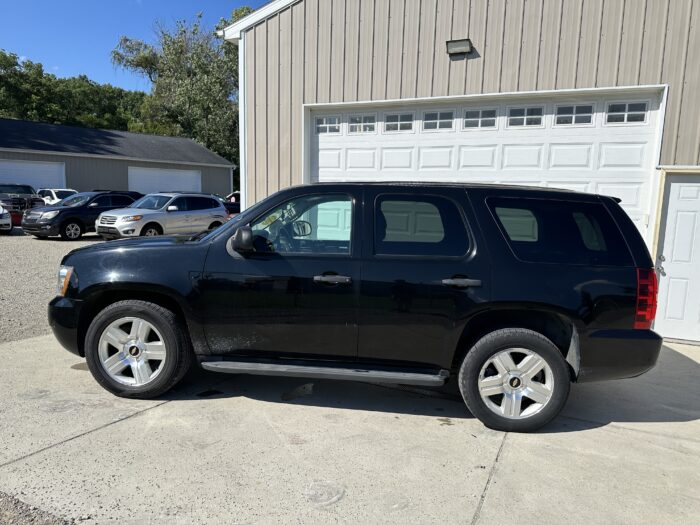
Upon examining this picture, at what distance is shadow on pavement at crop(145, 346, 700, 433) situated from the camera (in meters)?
4.16

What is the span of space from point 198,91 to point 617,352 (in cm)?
3544

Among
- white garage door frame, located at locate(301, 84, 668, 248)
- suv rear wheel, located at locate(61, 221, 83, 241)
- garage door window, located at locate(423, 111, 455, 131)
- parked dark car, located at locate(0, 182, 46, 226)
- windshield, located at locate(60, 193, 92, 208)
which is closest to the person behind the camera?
white garage door frame, located at locate(301, 84, 668, 248)

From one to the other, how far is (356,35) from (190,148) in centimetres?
2817

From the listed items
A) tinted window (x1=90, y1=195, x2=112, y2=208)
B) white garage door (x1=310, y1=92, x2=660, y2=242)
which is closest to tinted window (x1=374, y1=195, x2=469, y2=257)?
white garage door (x1=310, y1=92, x2=660, y2=242)

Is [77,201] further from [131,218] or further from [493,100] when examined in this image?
[493,100]

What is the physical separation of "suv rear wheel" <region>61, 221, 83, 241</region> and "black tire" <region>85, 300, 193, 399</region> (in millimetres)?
13947

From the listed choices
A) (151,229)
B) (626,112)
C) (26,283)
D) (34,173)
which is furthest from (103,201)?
(626,112)

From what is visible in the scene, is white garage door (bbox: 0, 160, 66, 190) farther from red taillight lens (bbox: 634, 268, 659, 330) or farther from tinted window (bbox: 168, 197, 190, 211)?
red taillight lens (bbox: 634, 268, 659, 330)

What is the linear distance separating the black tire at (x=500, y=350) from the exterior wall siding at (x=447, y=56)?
4080 mm

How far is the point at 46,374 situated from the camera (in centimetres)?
465

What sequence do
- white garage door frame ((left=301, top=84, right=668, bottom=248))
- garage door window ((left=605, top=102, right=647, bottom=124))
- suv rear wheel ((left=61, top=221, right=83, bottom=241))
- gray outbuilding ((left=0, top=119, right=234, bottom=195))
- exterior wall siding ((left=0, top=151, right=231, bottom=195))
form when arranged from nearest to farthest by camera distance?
1. white garage door frame ((left=301, top=84, right=668, bottom=248))
2. garage door window ((left=605, top=102, right=647, bottom=124))
3. suv rear wheel ((left=61, top=221, right=83, bottom=241))
4. gray outbuilding ((left=0, top=119, right=234, bottom=195))
5. exterior wall siding ((left=0, top=151, right=231, bottom=195))

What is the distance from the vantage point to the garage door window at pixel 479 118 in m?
7.29

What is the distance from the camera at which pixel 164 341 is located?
13.2 ft

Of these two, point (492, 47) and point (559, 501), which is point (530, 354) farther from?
point (492, 47)
